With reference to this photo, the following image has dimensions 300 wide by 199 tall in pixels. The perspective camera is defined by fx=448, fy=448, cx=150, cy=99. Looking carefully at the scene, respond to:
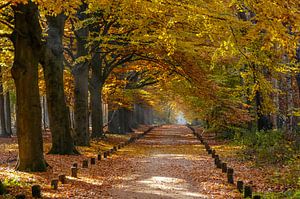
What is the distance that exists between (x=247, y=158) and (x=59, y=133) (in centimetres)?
841

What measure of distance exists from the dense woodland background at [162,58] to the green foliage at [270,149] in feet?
0.16

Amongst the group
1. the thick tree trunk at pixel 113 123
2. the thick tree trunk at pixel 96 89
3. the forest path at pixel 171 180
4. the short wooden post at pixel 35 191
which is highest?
the thick tree trunk at pixel 96 89

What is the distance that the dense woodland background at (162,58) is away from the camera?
11.3 m

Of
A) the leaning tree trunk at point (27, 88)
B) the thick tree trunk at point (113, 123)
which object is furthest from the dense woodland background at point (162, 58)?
the thick tree trunk at point (113, 123)

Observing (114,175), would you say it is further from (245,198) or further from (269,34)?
(269,34)

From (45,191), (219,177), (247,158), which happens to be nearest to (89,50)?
(247,158)

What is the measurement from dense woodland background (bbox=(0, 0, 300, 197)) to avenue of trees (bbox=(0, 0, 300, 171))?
38 millimetres

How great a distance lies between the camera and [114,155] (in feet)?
74.4

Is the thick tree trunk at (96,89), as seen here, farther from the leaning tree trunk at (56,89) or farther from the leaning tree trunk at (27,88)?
the leaning tree trunk at (27,88)

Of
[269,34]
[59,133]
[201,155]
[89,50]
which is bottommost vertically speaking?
[201,155]

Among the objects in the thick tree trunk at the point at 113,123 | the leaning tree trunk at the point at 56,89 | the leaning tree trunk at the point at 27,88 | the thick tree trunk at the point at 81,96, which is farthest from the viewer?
the thick tree trunk at the point at 113,123

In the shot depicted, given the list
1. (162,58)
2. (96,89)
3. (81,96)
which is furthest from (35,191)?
(96,89)

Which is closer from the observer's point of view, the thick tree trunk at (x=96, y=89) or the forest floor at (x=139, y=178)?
the forest floor at (x=139, y=178)

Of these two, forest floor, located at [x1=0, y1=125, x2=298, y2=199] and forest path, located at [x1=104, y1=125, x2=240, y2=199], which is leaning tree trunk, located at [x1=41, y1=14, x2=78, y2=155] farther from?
forest path, located at [x1=104, y1=125, x2=240, y2=199]
